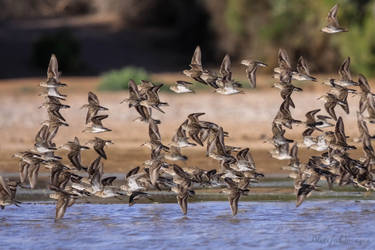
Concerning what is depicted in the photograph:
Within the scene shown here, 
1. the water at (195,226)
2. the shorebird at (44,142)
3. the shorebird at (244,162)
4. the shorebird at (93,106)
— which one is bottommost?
the water at (195,226)

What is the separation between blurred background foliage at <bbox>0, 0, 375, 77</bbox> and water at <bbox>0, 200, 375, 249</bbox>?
2087 cm

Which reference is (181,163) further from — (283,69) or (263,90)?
(263,90)

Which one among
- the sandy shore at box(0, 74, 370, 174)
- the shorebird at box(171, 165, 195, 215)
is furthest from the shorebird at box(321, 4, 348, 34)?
the sandy shore at box(0, 74, 370, 174)

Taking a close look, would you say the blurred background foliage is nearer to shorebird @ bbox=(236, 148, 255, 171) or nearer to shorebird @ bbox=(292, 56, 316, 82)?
shorebird @ bbox=(292, 56, 316, 82)

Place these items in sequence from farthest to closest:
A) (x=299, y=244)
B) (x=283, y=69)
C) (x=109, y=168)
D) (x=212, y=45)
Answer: (x=212, y=45)
(x=109, y=168)
(x=283, y=69)
(x=299, y=244)

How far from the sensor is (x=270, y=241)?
11727 millimetres

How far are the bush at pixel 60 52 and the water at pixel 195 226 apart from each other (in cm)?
2900

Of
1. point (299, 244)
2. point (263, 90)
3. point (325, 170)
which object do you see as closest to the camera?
point (299, 244)

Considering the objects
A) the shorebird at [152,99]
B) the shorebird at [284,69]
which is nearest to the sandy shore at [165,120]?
the shorebird at [284,69]

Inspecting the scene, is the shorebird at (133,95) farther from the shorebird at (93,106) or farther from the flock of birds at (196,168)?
the shorebird at (93,106)

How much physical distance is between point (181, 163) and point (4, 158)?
3.84 m

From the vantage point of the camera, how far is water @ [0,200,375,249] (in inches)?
458

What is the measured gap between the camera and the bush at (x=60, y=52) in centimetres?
4278

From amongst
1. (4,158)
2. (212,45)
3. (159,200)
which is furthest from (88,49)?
(159,200)
